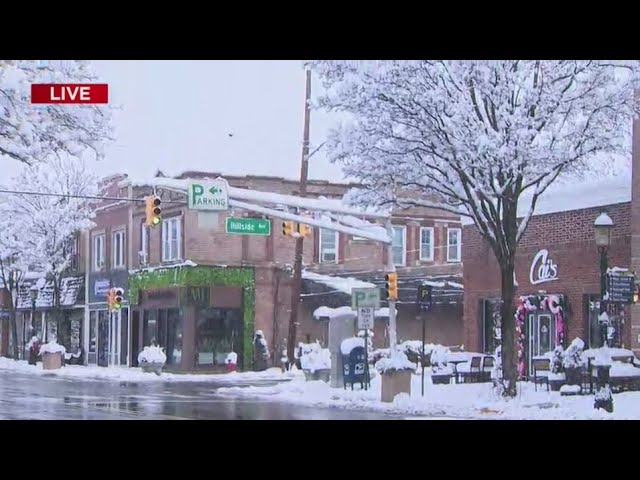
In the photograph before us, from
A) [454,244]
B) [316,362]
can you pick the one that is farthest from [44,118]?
[454,244]

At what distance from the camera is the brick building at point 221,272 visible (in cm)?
1446

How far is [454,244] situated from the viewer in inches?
583

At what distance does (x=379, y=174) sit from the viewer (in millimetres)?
14664

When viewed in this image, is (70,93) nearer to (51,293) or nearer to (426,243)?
(51,293)

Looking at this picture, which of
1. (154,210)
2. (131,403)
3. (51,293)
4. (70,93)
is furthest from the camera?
(51,293)

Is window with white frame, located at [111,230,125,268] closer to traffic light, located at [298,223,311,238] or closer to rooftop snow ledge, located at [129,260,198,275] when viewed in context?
rooftop snow ledge, located at [129,260,198,275]

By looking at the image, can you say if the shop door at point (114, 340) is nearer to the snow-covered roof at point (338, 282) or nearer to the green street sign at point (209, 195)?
the green street sign at point (209, 195)

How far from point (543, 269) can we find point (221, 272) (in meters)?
3.78

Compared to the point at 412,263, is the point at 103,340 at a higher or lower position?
lower

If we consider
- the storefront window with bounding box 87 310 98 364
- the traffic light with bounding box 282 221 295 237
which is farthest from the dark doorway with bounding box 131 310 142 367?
the traffic light with bounding box 282 221 295 237
